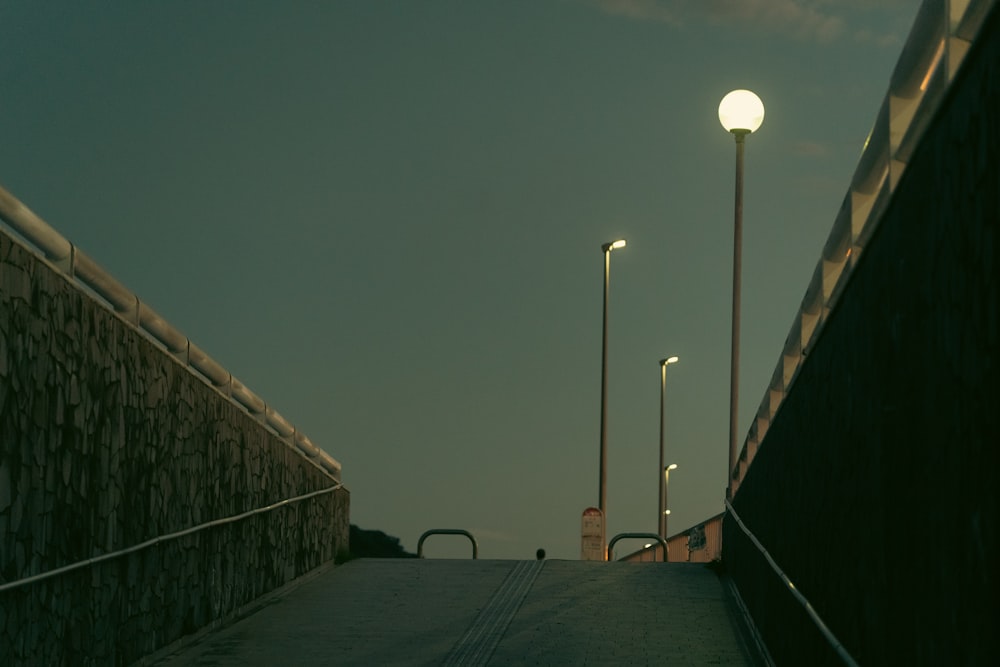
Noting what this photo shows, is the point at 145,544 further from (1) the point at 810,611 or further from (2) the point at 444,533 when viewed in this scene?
(2) the point at 444,533

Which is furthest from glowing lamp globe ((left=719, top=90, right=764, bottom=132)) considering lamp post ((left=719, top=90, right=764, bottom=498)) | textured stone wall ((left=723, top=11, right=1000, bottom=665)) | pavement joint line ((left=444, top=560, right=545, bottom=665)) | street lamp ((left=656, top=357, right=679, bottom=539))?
street lamp ((left=656, top=357, right=679, bottom=539))

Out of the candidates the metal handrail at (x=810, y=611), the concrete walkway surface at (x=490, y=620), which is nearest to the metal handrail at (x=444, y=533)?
the concrete walkway surface at (x=490, y=620)

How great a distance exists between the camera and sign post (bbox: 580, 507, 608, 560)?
108 feet

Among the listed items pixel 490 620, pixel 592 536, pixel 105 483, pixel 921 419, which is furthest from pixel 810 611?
pixel 592 536

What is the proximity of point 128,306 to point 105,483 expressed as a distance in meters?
1.54

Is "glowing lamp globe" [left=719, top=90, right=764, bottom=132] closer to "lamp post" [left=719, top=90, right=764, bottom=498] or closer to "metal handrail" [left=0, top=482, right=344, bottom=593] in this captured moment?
"lamp post" [left=719, top=90, right=764, bottom=498]

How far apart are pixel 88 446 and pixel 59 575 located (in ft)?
3.50

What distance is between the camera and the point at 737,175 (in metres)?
23.6

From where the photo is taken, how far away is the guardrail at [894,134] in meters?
5.41

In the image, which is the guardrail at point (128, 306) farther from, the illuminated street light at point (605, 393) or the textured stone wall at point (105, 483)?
the illuminated street light at point (605, 393)

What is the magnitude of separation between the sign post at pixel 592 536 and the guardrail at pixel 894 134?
22.0 meters

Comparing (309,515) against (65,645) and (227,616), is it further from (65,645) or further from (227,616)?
(65,645)

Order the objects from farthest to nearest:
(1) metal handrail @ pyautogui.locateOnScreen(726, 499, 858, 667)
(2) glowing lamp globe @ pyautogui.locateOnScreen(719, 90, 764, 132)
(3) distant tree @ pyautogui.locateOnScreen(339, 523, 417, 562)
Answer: (3) distant tree @ pyautogui.locateOnScreen(339, 523, 417, 562) < (2) glowing lamp globe @ pyautogui.locateOnScreen(719, 90, 764, 132) < (1) metal handrail @ pyautogui.locateOnScreen(726, 499, 858, 667)

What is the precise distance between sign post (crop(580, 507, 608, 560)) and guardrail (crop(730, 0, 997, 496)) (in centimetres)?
2203
